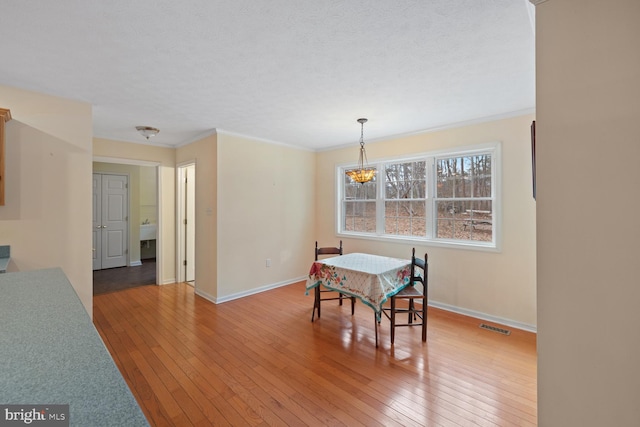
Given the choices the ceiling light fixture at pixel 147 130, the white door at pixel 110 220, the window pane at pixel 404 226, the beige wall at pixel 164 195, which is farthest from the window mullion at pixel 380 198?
the white door at pixel 110 220

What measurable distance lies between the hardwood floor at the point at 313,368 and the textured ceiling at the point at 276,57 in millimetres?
2459

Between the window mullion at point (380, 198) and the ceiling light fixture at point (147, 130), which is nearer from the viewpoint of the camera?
the ceiling light fixture at point (147, 130)

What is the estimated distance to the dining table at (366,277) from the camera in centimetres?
282

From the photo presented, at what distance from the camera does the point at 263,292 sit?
15.0 feet

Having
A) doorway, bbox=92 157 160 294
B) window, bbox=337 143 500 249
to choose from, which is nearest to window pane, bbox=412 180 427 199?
window, bbox=337 143 500 249

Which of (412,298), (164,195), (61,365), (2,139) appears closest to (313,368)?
(412,298)

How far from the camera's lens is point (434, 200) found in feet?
13.1

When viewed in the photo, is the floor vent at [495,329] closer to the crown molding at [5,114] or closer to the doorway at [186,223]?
the doorway at [186,223]

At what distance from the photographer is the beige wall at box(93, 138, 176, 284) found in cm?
464

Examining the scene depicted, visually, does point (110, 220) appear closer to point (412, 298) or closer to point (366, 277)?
point (366, 277)

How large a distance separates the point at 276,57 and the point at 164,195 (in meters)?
3.79

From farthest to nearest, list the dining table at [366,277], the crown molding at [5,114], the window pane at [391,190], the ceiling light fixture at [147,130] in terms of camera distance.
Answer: the window pane at [391,190] < the ceiling light fixture at [147,130] < the dining table at [366,277] < the crown molding at [5,114]
